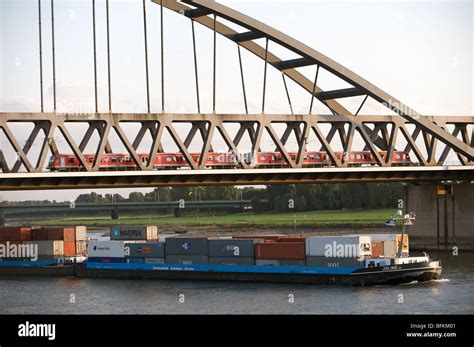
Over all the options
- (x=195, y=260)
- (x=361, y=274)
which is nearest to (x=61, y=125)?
(x=195, y=260)

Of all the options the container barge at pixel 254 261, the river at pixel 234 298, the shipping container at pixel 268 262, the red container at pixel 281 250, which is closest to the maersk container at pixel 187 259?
the container barge at pixel 254 261

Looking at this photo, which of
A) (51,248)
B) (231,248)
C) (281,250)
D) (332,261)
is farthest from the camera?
(51,248)

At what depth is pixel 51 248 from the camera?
303 feet

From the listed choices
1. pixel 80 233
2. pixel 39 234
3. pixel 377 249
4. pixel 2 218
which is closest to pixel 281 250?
pixel 377 249

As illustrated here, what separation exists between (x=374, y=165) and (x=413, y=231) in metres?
15.3

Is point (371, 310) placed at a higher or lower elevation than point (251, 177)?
lower

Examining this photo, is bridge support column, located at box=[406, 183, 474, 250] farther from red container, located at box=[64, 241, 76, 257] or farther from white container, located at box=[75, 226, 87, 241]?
red container, located at box=[64, 241, 76, 257]

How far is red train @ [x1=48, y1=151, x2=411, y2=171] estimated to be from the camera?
75.4m

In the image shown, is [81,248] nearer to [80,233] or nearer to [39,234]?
[80,233]

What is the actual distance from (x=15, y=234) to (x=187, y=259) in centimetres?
2256

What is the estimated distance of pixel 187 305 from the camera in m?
62.1

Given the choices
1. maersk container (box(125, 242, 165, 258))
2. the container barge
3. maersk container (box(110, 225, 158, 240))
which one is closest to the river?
the container barge
